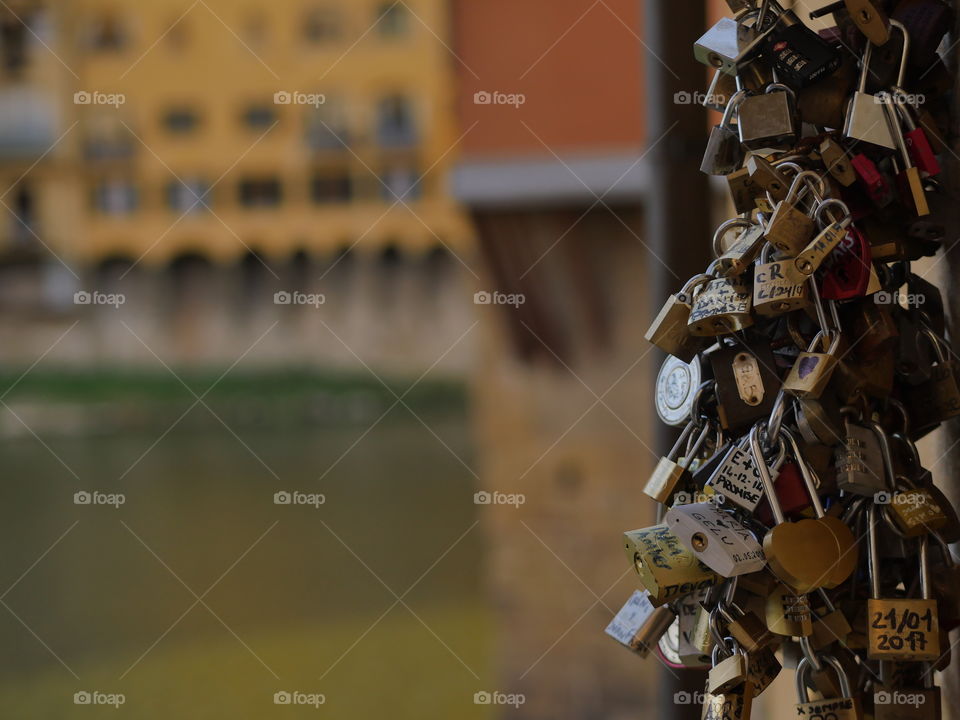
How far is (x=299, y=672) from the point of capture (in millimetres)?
8641

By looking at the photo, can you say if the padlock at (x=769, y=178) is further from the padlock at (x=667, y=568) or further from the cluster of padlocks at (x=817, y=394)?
the padlock at (x=667, y=568)

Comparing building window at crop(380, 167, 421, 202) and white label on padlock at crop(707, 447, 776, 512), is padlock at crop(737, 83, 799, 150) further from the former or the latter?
building window at crop(380, 167, 421, 202)

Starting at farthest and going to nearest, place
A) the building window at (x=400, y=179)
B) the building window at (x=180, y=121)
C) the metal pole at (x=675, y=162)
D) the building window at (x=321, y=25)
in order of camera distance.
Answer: the building window at (x=321, y=25) < the building window at (x=180, y=121) < the building window at (x=400, y=179) < the metal pole at (x=675, y=162)

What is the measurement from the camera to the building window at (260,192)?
23.6 ft

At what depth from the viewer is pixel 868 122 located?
1.62 feet

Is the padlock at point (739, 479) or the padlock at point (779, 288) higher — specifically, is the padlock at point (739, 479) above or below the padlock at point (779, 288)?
below

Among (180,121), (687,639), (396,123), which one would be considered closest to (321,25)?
(396,123)

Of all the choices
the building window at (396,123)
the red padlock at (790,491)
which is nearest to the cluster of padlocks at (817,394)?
the red padlock at (790,491)

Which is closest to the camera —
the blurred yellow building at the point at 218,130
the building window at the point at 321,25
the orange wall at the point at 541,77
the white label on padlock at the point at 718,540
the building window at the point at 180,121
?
the white label on padlock at the point at 718,540

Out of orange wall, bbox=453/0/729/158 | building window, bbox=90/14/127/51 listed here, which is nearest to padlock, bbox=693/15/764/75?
orange wall, bbox=453/0/729/158

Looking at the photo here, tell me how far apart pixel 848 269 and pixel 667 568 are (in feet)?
0.58

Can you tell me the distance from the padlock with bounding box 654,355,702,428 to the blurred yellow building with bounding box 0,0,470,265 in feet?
20.6

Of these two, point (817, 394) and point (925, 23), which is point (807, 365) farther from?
point (925, 23)

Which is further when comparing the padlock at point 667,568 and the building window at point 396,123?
the building window at point 396,123
